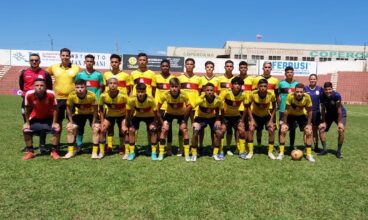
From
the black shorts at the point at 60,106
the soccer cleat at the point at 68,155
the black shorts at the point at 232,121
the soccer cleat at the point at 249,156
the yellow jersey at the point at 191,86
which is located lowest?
the soccer cleat at the point at 68,155

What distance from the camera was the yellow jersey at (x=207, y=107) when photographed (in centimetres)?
655

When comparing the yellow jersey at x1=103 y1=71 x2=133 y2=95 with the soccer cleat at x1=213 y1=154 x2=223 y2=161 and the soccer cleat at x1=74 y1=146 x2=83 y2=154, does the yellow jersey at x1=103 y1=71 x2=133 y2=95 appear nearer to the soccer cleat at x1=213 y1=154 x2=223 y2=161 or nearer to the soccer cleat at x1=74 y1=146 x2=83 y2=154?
the soccer cleat at x1=74 y1=146 x2=83 y2=154

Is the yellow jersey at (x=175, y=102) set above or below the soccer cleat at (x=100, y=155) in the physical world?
above

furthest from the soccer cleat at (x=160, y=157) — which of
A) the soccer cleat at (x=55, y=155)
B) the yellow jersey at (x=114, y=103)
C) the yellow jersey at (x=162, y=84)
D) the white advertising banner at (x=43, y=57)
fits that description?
the white advertising banner at (x=43, y=57)

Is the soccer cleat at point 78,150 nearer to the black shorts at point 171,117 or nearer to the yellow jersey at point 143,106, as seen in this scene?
the yellow jersey at point 143,106

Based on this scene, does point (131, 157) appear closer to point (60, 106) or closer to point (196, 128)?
point (196, 128)

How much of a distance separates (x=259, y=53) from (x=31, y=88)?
209 ft

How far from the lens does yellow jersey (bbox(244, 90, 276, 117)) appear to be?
22.4 ft

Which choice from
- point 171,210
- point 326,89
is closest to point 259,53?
point 326,89

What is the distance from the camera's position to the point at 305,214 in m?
3.86

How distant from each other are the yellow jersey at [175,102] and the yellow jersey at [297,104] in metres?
2.13

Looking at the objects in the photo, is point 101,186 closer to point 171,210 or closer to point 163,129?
point 171,210

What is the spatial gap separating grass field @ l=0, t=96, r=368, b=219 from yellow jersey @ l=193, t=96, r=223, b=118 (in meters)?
0.90

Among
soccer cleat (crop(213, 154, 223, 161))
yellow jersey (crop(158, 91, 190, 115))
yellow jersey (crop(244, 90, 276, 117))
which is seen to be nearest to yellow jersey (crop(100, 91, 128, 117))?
yellow jersey (crop(158, 91, 190, 115))
